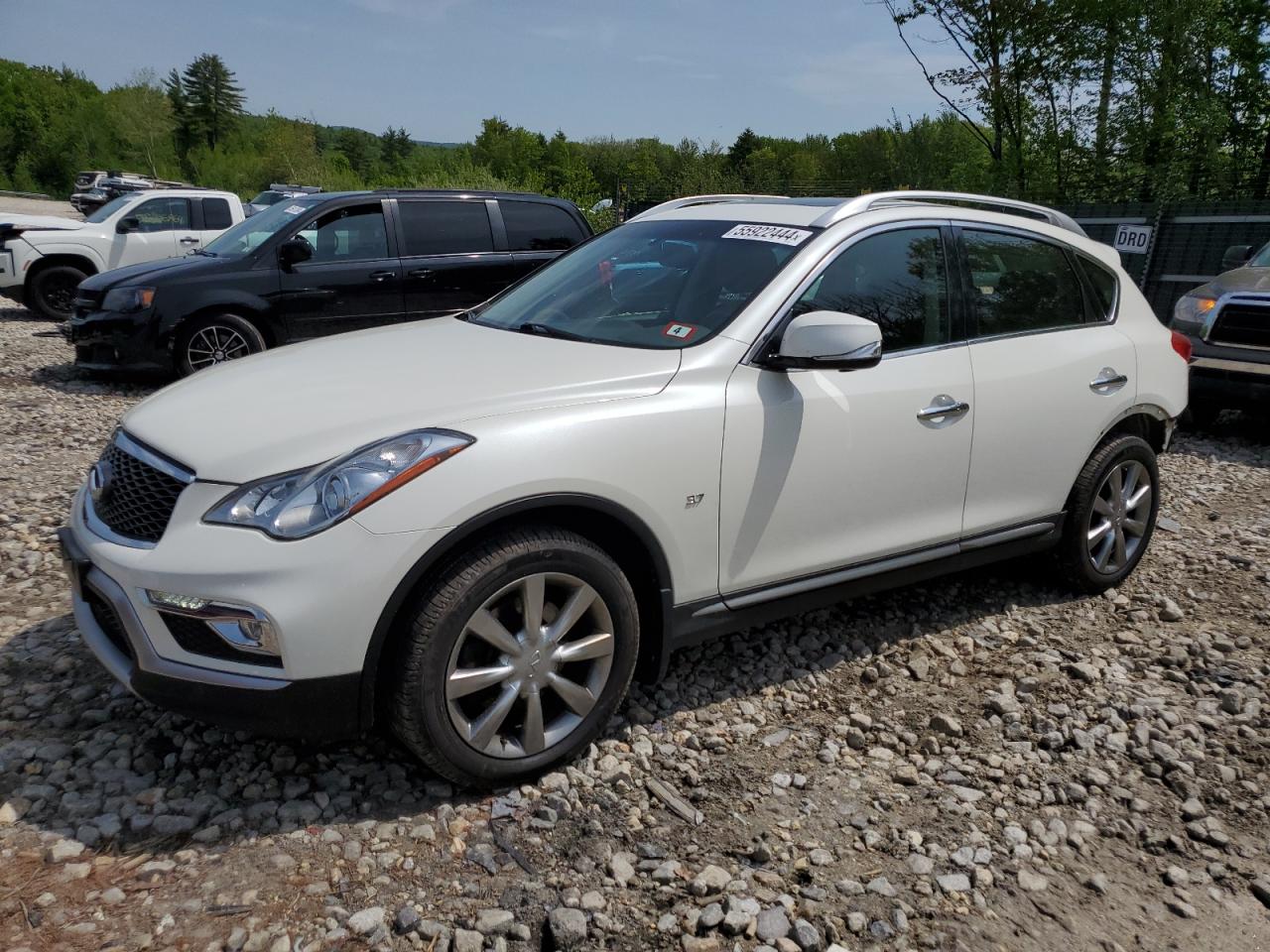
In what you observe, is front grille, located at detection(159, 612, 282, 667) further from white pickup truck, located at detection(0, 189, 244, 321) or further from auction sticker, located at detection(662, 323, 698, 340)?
white pickup truck, located at detection(0, 189, 244, 321)

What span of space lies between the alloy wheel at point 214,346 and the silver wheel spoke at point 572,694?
6.59 m

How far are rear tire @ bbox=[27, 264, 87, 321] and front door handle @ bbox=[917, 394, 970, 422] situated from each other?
509 inches

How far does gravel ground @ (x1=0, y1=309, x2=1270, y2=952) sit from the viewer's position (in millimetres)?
2430

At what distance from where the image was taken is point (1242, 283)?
8180 mm

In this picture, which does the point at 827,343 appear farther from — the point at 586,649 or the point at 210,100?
the point at 210,100

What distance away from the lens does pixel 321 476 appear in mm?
2545

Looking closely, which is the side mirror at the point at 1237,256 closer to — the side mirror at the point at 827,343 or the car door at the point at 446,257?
the car door at the point at 446,257

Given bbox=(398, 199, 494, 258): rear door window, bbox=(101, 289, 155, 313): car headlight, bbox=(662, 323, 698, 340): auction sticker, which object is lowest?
bbox=(101, 289, 155, 313): car headlight

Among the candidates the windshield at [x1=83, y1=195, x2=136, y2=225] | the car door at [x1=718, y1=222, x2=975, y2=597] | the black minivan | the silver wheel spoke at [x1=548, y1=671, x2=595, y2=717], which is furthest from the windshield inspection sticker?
the windshield at [x1=83, y1=195, x2=136, y2=225]

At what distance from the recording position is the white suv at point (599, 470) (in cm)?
254

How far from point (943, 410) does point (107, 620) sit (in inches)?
112

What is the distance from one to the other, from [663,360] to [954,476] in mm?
1335

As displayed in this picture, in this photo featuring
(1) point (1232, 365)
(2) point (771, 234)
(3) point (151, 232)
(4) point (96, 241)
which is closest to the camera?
(2) point (771, 234)

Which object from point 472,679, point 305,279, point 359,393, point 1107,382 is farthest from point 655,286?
point 305,279
